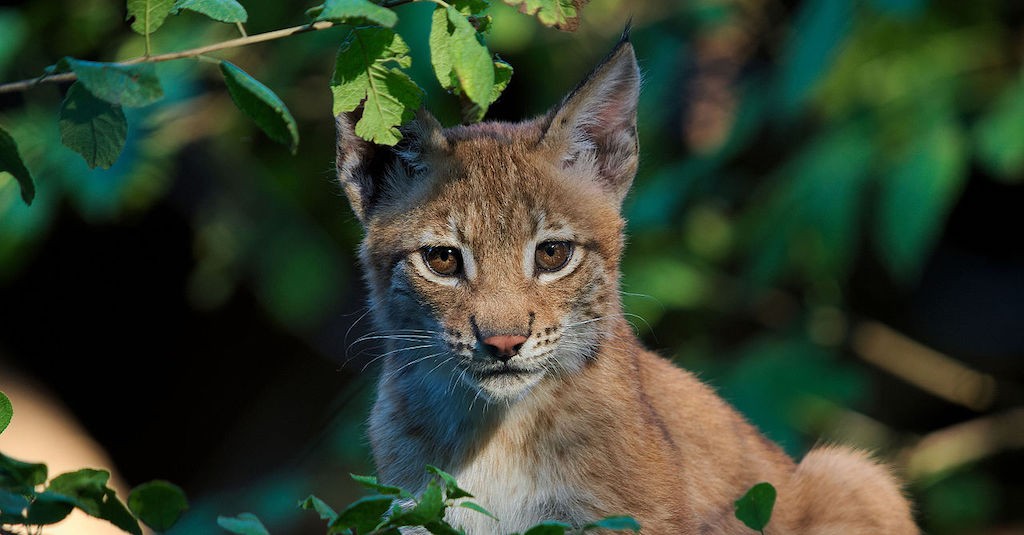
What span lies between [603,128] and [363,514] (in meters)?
2.06

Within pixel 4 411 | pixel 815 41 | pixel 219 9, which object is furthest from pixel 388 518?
pixel 815 41

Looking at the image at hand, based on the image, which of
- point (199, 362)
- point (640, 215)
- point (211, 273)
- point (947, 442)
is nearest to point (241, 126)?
point (211, 273)

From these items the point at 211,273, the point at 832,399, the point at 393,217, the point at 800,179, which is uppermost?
the point at 393,217

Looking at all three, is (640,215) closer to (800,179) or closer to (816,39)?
(800,179)

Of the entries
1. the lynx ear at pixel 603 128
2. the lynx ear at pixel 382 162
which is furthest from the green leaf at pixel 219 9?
the lynx ear at pixel 603 128

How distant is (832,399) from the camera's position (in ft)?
21.6

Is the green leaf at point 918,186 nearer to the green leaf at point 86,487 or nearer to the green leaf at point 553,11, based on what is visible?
the green leaf at point 553,11

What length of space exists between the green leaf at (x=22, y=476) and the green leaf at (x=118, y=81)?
2.18ft

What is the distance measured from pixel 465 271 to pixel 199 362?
5.83 m

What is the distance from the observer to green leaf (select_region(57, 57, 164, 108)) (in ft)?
6.72

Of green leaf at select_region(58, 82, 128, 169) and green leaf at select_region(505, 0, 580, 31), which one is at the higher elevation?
green leaf at select_region(505, 0, 580, 31)

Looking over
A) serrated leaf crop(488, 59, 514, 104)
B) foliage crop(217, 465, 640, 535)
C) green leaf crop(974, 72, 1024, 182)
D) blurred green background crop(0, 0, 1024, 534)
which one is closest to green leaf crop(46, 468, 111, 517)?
foliage crop(217, 465, 640, 535)

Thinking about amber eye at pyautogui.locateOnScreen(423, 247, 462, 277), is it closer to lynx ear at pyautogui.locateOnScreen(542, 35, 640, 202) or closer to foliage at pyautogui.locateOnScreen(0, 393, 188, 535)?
lynx ear at pyautogui.locateOnScreen(542, 35, 640, 202)

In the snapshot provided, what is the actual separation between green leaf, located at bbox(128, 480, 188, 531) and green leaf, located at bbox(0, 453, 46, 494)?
196 mm
